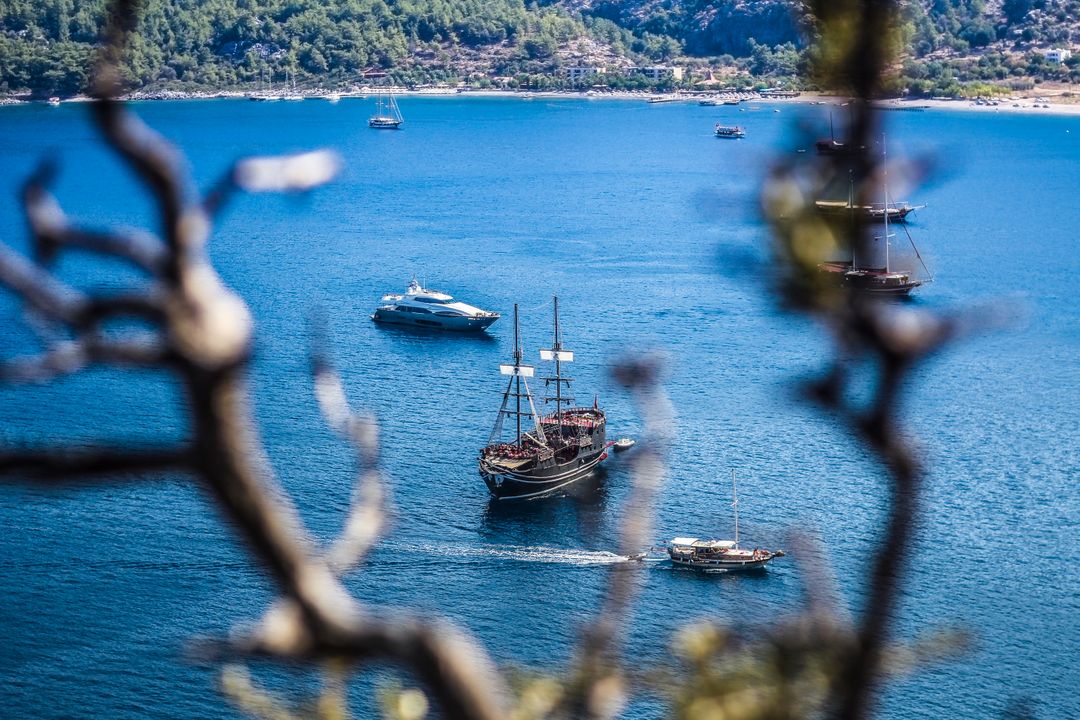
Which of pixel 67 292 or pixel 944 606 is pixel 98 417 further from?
pixel 67 292

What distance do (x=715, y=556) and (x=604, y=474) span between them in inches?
296

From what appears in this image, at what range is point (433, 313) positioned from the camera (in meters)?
42.2

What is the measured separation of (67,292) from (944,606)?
75.2ft

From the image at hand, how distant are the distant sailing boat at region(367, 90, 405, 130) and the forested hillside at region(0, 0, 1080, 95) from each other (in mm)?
8300

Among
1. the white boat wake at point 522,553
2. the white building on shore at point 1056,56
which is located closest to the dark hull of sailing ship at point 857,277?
the white boat wake at point 522,553

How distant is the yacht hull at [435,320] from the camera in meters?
41.9

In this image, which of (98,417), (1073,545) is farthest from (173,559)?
(1073,545)

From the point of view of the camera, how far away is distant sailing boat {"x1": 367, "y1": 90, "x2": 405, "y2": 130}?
101562 millimetres

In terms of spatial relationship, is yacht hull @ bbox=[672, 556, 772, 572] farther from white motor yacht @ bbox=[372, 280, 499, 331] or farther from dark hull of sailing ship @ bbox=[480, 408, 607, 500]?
white motor yacht @ bbox=[372, 280, 499, 331]

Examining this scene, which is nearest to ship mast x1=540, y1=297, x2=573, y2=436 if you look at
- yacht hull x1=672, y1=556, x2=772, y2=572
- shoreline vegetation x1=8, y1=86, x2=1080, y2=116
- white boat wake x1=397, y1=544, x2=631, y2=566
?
white boat wake x1=397, y1=544, x2=631, y2=566

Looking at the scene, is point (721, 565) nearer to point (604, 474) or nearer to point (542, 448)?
point (542, 448)

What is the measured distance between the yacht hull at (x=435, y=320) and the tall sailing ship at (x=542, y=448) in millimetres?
7835

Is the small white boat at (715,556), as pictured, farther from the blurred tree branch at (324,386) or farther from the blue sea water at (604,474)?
the blurred tree branch at (324,386)

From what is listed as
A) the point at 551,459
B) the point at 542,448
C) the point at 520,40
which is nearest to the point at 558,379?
the point at 542,448
